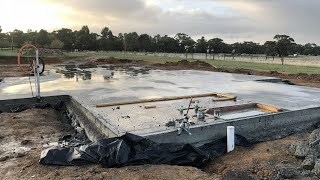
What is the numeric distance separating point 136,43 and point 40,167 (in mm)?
82341

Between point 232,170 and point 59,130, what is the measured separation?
4.30 meters

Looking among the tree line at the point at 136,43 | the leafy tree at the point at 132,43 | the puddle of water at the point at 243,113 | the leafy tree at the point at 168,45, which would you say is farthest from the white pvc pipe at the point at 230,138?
the leafy tree at the point at 168,45

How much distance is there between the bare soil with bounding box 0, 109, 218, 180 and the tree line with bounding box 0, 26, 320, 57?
58.9 m

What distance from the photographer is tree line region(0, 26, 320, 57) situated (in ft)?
234

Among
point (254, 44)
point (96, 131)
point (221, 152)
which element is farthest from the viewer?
point (254, 44)

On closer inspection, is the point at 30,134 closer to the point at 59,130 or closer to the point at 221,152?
the point at 59,130

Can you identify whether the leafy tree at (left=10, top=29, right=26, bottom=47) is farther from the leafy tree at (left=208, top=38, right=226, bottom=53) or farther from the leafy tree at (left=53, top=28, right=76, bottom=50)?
the leafy tree at (left=208, top=38, right=226, bottom=53)

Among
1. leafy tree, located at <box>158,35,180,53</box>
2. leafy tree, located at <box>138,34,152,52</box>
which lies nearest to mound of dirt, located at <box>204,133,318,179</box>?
leafy tree, located at <box>138,34,152,52</box>

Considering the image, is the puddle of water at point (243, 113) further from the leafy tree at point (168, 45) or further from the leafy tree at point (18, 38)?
the leafy tree at point (168, 45)

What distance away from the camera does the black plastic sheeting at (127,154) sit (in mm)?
4711

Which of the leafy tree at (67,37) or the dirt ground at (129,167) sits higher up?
the leafy tree at (67,37)

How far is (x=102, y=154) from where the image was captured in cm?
473

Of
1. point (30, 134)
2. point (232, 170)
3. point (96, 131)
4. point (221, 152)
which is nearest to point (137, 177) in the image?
point (232, 170)

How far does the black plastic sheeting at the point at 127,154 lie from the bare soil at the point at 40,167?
0.11 meters
